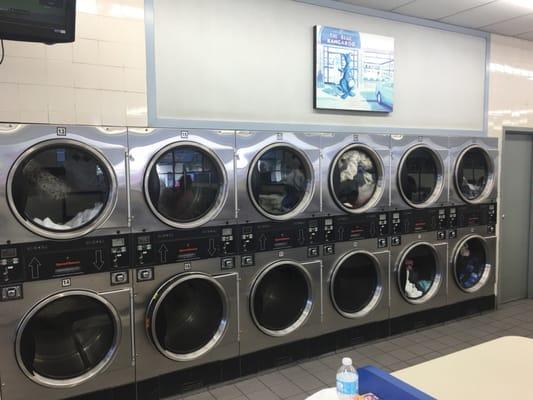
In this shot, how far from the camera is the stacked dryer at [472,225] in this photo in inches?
173

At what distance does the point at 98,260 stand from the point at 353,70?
2.77 metres

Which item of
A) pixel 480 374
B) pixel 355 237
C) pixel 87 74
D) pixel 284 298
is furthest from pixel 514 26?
pixel 87 74

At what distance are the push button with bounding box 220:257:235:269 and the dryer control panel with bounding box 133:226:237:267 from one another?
0.04 m

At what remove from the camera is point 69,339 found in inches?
109

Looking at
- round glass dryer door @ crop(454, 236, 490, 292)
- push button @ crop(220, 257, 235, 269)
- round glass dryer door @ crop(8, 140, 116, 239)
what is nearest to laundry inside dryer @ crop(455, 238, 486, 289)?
round glass dryer door @ crop(454, 236, 490, 292)

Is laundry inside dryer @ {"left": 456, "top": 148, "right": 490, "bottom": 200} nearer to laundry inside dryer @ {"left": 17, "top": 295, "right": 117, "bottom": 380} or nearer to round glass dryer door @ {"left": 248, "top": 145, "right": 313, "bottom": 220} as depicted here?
round glass dryer door @ {"left": 248, "top": 145, "right": 313, "bottom": 220}

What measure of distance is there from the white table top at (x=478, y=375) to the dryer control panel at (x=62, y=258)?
1.70 m

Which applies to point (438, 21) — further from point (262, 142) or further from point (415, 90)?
point (262, 142)

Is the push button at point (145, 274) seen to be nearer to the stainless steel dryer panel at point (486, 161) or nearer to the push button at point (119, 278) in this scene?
the push button at point (119, 278)

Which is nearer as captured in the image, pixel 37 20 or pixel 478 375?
pixel 478 375

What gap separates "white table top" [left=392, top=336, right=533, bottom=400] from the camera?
5.40 ft

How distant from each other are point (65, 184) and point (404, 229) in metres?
2.94

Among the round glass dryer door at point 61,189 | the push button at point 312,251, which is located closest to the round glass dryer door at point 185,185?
the round glass dryer door at point 61,189

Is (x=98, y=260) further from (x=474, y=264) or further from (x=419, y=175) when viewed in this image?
(x=474, y=264)
